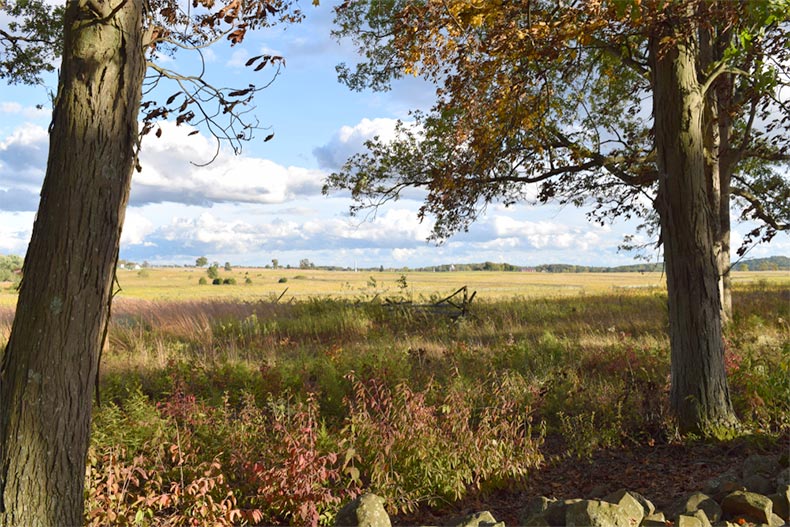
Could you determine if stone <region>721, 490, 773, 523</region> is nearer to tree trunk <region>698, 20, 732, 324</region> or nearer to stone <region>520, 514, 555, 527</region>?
stone <region>520, 514, 555, 527</region>

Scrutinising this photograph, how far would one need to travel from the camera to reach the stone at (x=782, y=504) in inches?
165

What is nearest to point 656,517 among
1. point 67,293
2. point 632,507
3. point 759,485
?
point 632,507

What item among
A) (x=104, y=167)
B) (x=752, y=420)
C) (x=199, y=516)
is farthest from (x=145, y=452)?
(x=752, y=420)

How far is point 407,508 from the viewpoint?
188 inches

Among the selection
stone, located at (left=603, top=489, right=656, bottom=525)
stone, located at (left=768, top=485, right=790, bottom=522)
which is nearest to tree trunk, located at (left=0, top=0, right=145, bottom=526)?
stone, located at (left=603, top=489, right=656, bottom=525)

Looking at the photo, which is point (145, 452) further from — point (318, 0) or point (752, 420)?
point (752, 420)

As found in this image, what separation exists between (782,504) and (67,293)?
4.93m

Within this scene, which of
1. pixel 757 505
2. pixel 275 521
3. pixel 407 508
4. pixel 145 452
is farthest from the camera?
pixel 145 452

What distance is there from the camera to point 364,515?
3711 millimetres

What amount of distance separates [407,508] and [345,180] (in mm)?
11354

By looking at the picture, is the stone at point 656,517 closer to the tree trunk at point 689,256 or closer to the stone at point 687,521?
the stone at point 687,521

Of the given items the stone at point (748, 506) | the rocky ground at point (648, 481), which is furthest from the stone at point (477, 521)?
the stone at point (748, 506)

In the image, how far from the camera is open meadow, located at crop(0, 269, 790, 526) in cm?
445

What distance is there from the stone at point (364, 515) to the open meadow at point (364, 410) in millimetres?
365
